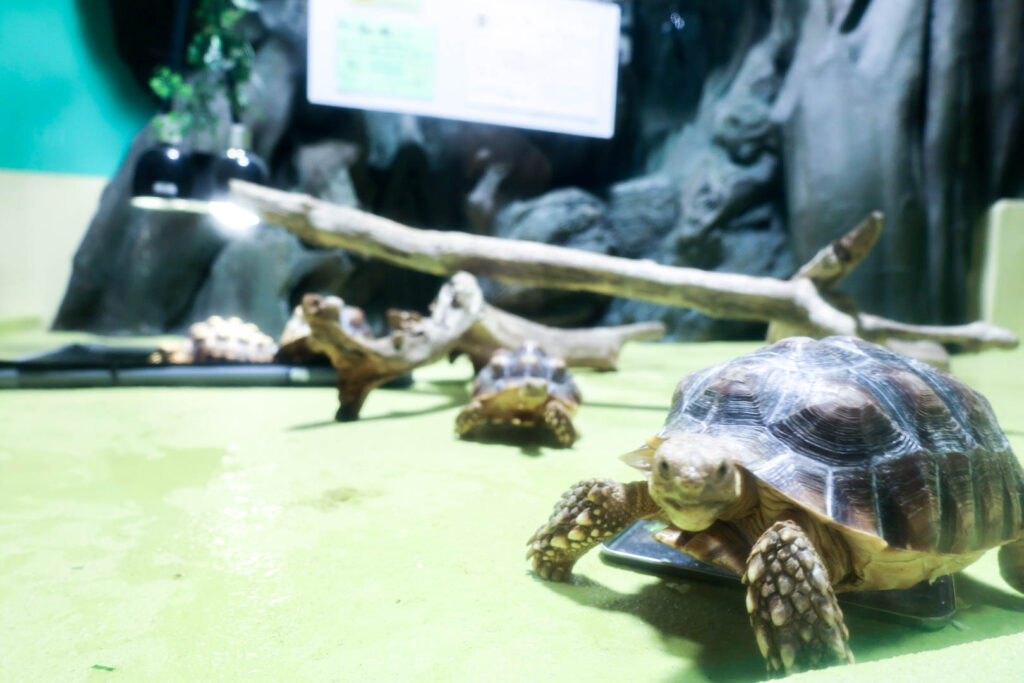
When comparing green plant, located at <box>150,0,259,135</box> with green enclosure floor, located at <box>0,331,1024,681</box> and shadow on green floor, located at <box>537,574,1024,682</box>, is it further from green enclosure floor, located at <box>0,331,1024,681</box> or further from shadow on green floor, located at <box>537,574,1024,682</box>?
shadow on green floor, located at <box>537,574,1024,682</box>

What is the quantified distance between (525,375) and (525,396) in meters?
0.15

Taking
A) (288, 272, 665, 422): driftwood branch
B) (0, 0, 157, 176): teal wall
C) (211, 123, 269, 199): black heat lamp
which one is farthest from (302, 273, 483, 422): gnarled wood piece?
(0, 0, 157, 176): teal wall

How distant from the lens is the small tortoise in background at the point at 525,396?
273 cm

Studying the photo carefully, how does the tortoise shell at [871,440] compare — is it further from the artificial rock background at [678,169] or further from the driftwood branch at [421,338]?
the artificial rock background at [678,169]

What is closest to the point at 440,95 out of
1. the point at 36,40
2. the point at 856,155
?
the point at 36,40

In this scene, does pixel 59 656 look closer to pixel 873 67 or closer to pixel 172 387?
pixel 172 387

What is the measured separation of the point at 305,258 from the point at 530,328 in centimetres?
390

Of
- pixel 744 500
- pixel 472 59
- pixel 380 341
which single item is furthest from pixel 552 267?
pixel 472 59

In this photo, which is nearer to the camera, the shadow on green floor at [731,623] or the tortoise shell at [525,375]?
the shadow on green floor at [731,623]

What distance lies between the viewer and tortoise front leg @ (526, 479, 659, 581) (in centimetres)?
134

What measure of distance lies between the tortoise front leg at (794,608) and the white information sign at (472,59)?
6.62 m

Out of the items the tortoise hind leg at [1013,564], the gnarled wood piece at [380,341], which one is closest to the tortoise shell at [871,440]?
the tortoise hind leg at [1013,564]

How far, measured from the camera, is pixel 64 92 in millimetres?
5555

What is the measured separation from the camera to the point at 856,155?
656cm
